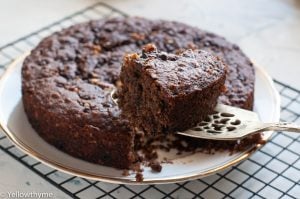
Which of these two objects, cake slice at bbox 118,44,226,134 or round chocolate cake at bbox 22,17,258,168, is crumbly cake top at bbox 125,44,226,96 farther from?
round chocolate cake at bbox 22,17,258,168

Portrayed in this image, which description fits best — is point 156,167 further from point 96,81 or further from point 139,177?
point 96,81

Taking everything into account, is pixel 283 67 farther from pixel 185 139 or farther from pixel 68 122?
pixel 68 122

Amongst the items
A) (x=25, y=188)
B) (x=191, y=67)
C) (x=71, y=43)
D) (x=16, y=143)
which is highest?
(x=191, y=67)

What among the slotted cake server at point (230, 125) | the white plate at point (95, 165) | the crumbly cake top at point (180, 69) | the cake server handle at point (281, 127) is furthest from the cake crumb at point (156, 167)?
the cake server handle at point (281, 127)

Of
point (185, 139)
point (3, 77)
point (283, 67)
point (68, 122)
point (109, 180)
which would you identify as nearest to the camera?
point (109, 180)

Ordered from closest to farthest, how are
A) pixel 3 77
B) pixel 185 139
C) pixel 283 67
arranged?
1. pixel 185 139
2. pixel 3 77
3. pixel 283 67

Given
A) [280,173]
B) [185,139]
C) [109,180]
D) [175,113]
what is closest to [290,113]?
[280,173]
